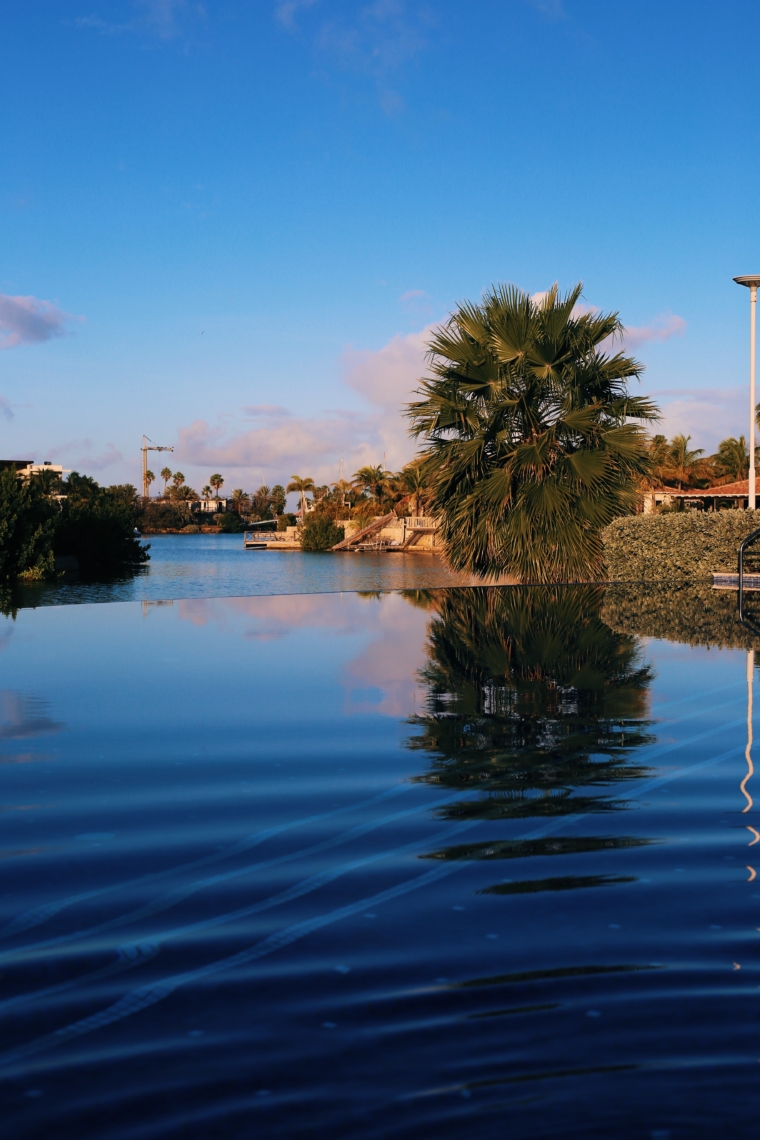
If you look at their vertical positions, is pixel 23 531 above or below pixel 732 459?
below

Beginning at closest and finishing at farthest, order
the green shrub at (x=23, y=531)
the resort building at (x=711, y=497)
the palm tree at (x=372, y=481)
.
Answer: the green shrub at (x=23, y=531) → the resort building at (x=711, y=497) → the palm tree at (x=372, y=481)

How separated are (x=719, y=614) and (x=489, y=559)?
5.51 meters

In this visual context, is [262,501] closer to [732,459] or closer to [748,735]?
[732,459]

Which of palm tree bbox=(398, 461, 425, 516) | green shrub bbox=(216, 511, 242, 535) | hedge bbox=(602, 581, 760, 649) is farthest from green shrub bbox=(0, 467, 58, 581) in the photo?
green shrub bbox=(216, 511, 242, 535)

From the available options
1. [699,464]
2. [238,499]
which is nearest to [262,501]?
[238,499]

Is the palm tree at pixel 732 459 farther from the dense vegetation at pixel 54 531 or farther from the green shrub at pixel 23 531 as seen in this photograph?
the green shrub at pixel 23 531

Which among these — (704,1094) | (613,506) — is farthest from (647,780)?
(613,506)

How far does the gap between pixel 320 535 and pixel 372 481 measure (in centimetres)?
2058

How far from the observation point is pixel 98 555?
28969 millimetres

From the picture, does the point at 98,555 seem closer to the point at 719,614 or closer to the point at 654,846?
the point at 719,614

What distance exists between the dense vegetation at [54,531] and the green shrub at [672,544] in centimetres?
1342

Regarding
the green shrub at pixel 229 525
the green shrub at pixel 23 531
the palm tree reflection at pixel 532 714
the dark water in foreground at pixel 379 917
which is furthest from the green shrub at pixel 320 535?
the dark water in foreground at pixel 379 917

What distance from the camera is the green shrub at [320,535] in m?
68.2

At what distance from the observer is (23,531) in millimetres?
22219
